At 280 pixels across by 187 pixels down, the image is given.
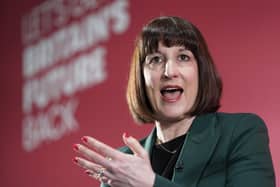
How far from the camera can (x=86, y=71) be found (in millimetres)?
2689

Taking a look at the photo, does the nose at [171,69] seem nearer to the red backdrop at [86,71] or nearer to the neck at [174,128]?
the neck at [174,128]

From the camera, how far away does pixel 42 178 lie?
284 centimetres

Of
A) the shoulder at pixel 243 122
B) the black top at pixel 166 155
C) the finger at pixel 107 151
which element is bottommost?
the black top at pixel 166 155

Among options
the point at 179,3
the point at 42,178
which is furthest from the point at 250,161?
the point at 42,178

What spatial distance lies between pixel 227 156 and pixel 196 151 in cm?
7

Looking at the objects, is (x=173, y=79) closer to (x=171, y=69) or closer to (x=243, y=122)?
(x=171, y=69)

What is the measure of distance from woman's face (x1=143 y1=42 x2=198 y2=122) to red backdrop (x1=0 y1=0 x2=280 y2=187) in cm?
79

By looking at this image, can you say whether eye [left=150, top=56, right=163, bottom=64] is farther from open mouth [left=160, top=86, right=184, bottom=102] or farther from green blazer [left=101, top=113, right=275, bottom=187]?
green blazer [left=101, top=113, right=275, bottom=187]

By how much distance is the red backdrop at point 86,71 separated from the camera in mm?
2201

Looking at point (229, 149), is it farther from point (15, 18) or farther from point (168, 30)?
point (15, 18)

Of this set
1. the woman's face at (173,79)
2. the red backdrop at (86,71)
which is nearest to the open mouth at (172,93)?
the woman's face at (173,79)

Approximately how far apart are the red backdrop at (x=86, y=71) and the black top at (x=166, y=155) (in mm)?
791

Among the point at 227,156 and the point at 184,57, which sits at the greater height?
the point at 184,57

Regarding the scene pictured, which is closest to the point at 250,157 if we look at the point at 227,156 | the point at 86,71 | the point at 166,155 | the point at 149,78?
the point at 227,156
